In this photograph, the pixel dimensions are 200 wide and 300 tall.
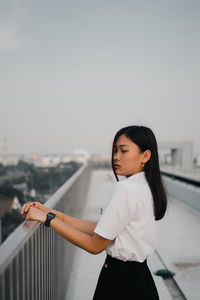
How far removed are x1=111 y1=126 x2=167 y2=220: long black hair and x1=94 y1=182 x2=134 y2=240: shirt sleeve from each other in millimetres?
214

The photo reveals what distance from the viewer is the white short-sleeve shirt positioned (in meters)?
1.24

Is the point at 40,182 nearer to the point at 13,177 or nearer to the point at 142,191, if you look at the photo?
the point at 13,177

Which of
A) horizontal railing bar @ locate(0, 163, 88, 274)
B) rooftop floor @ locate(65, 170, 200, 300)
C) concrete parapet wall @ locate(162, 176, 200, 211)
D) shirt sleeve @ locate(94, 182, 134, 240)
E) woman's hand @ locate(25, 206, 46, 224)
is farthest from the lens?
concrete parapet wall @ locate(162, 176, 200, 211)

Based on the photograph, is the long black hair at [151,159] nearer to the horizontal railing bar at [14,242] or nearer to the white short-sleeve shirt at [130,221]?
the white short-sleeve shirt at [130,221]

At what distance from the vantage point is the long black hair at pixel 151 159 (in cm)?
141

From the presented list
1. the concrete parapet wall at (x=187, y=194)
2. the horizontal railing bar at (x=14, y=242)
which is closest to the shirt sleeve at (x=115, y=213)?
the horizontal railing bar at (x=14, y=242)

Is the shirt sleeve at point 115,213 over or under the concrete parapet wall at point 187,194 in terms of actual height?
over

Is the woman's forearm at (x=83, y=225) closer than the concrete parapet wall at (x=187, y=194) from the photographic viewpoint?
Yes

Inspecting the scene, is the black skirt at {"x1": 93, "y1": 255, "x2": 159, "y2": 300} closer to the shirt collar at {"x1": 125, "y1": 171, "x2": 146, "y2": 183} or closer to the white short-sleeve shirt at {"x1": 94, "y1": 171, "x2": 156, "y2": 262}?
the white short-sleeve shirt at {"x1": 94, "y1": 171, "x2": 156, "y2": 262}

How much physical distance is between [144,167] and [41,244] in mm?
729

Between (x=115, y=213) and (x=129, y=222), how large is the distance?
0.33ft

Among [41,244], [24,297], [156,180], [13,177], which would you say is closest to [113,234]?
[156,180]

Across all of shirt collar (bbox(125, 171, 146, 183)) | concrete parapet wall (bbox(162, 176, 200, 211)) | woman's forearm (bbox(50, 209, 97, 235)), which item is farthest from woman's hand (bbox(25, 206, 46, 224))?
concrete parapet wall (bbox(162, 176, 200, 211))

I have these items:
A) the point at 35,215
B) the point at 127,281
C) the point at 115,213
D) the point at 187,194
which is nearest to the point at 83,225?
the point at 35,215
